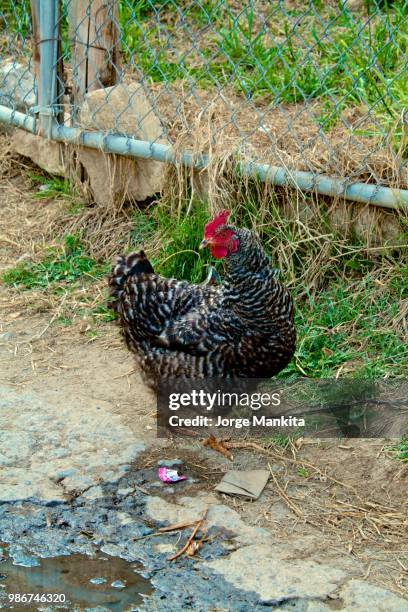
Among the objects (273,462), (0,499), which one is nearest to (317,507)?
(273,462)

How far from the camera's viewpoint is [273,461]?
13.4 ft

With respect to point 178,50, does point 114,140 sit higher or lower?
lower

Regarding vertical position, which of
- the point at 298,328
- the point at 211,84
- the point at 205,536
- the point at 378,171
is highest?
the point at 211,84

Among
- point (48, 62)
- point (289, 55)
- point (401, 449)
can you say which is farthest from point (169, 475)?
point (289, 55)

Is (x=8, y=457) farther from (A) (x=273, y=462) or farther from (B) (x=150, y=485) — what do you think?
(A) (x=273, y=462)

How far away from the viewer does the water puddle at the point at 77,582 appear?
320cm

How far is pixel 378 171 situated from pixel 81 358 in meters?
1.89

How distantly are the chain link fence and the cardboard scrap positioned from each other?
5.34 feet

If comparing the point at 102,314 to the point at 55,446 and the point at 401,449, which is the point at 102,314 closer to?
the point at 55,446

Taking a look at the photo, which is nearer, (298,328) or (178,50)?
(298,328)

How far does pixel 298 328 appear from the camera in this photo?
191 inches

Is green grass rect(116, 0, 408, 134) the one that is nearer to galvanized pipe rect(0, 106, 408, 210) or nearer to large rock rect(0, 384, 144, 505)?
galvanized pipe rect(0, 106, 408, 210)

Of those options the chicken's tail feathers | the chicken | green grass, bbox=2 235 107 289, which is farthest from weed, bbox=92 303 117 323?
the chicken

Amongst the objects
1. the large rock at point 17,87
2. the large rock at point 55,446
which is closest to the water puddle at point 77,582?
the large rock at point 55,446
